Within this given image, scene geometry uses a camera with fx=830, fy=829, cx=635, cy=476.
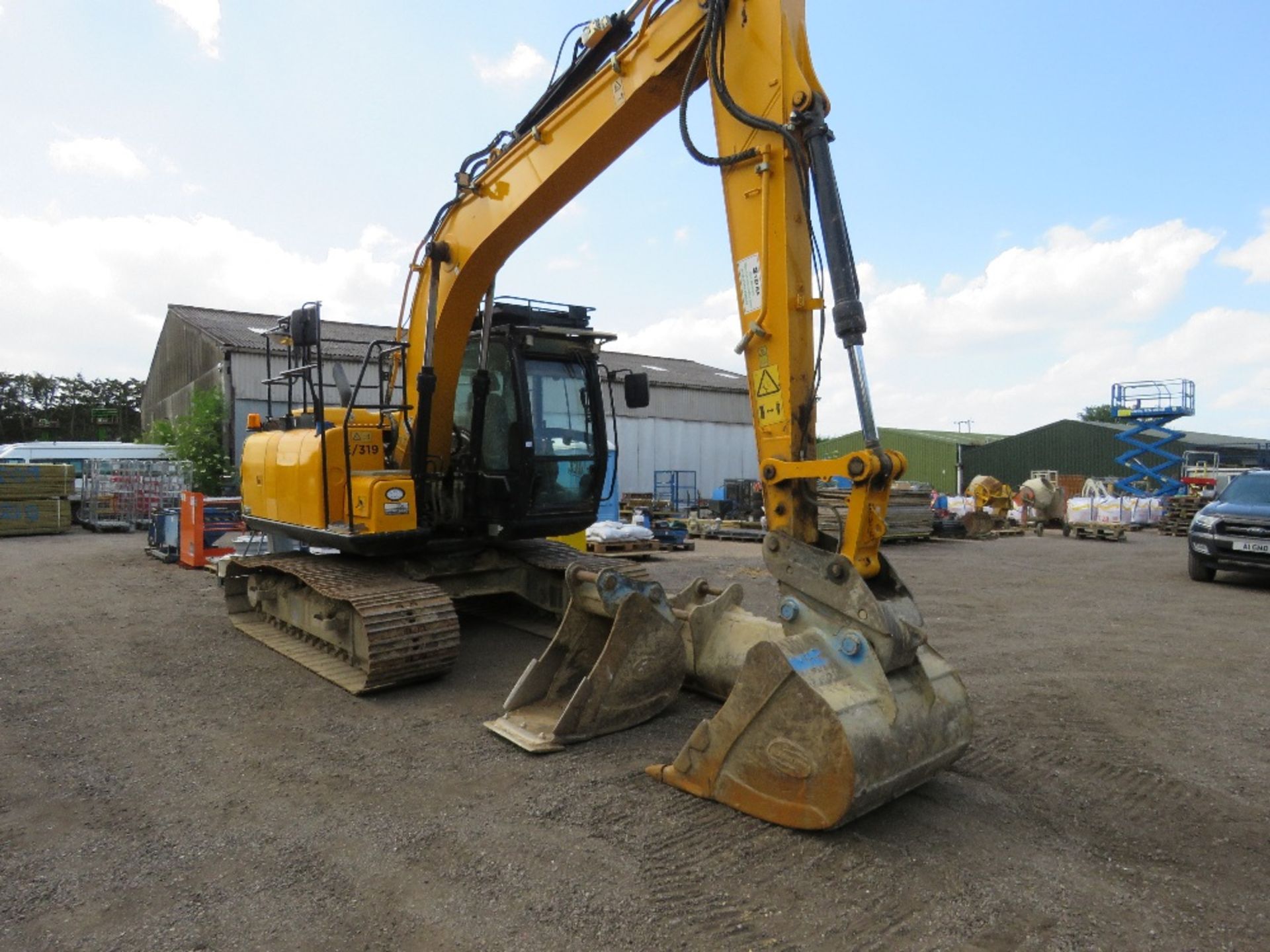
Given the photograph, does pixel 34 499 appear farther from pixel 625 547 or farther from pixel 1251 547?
pixel 1251 547

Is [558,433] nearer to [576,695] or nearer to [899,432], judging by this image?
[576,695]

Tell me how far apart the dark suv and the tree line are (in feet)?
170

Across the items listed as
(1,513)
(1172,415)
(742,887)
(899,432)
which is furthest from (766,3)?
(899,432)

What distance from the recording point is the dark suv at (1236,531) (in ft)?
36.3

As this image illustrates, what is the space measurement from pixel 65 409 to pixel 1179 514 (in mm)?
57458

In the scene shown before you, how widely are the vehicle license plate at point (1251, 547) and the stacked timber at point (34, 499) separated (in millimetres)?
22619

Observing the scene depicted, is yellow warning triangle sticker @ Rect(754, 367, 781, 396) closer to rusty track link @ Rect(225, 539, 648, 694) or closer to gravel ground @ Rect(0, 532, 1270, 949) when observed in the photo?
gravel ground @ Rect(0, 532, 1270, 949)

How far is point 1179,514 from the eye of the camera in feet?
69.5

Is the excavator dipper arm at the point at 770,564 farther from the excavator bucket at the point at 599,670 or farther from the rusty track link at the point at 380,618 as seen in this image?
the rusty track link at the point at 380,618

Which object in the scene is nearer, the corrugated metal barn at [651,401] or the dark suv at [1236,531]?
the dark suv at [1236,531]

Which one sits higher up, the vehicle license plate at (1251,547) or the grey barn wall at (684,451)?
the grey barn wall at (684,451)

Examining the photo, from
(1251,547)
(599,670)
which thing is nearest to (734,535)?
(1251,547)

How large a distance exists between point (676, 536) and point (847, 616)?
12.7 metres

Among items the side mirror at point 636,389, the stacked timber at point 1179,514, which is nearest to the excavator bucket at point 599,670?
the side mirror at point 636,389
